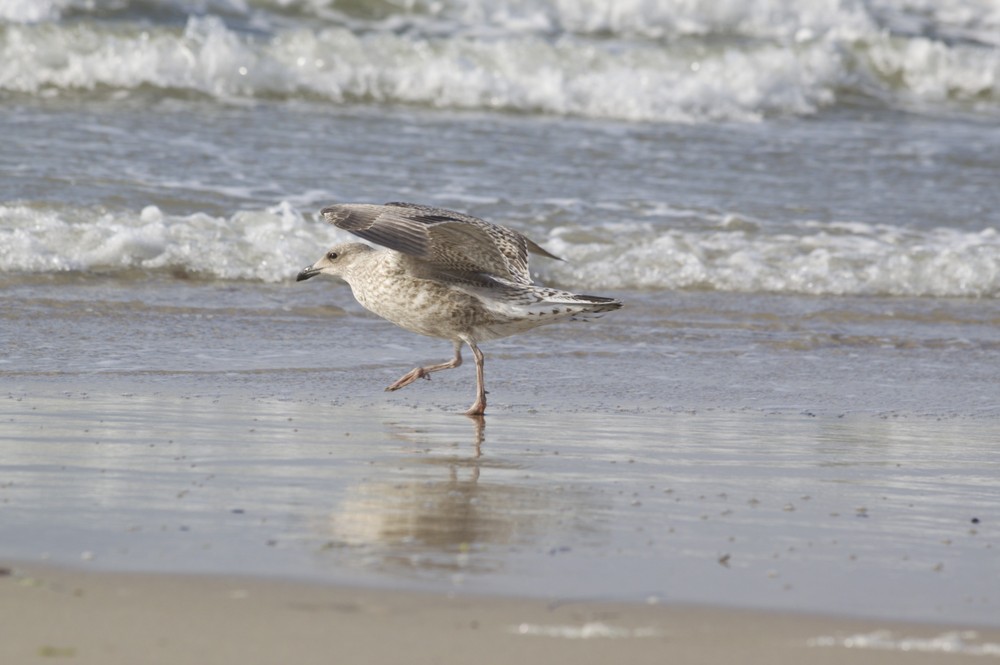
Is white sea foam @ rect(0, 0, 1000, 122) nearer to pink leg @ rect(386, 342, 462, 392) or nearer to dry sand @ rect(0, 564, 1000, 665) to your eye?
pink leg @ rect(386, 342, 462, 392)

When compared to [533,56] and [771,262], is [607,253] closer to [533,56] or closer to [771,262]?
[771,262]

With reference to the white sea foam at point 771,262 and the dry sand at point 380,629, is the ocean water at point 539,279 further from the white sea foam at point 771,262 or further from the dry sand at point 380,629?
the dry sand at point 380,629

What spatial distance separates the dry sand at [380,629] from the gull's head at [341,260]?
3409mm

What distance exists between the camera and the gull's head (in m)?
6.42

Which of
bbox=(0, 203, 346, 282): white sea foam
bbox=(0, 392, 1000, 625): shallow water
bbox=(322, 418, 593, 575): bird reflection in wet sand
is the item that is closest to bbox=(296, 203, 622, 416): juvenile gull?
bbox=(0, 392, 1000, 625): shallow water

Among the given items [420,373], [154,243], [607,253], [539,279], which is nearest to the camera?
[420,373]

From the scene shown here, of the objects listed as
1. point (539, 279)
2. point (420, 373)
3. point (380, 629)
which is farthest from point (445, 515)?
point (539, 279)

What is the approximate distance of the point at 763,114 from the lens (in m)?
14.0

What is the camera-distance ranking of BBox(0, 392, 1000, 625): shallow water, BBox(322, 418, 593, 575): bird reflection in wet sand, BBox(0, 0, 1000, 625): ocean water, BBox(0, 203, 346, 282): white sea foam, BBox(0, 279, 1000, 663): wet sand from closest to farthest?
BBox(0, 279, 1000, 663): wet sand
BBox(0, 392, 1000, 625): shallow water
BBox(322, 418, 593, 575): bird reflection in wet sand
BBox(0, 0, 1000, 625): ocean water
BBox(0, 203, 346, 282): white sea foam

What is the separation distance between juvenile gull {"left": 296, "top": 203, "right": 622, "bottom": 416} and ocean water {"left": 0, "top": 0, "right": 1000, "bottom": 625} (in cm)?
27

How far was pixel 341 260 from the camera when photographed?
21.3 ft

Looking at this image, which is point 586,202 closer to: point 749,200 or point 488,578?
point 749,200

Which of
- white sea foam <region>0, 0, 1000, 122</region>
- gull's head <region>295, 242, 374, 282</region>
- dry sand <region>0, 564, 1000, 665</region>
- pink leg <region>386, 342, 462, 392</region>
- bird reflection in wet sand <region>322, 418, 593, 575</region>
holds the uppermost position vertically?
white sea foam <region>0, 0, 1000, 122</region>

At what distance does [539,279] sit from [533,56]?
607 centimetres
